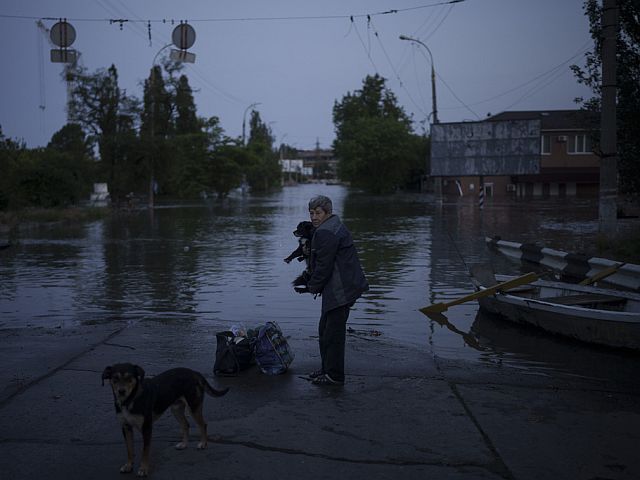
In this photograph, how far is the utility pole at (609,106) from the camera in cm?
1523

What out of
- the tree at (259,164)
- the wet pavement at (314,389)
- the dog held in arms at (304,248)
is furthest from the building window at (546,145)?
the dog held in arms at (304,248)

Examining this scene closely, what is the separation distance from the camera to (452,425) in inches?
209

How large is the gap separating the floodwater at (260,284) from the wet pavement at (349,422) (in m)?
1.14

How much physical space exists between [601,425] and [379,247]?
1464cm

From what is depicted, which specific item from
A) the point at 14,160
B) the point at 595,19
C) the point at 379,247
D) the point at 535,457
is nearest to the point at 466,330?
the point at 535,457

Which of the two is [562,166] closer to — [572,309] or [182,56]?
[182,56]

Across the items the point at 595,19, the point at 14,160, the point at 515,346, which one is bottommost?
the point at 515,346

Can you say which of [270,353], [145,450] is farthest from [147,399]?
[270,353]

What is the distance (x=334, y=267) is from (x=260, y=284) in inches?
285

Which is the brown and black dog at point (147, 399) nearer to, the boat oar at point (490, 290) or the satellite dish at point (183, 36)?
the boat oar at point (490, 290)

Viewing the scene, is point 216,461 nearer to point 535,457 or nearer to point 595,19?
point 535,457

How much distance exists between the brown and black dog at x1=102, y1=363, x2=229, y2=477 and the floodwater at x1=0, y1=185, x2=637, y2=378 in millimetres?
3719

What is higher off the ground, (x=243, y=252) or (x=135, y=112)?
(x=135, y=112)

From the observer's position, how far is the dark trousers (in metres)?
6.32
